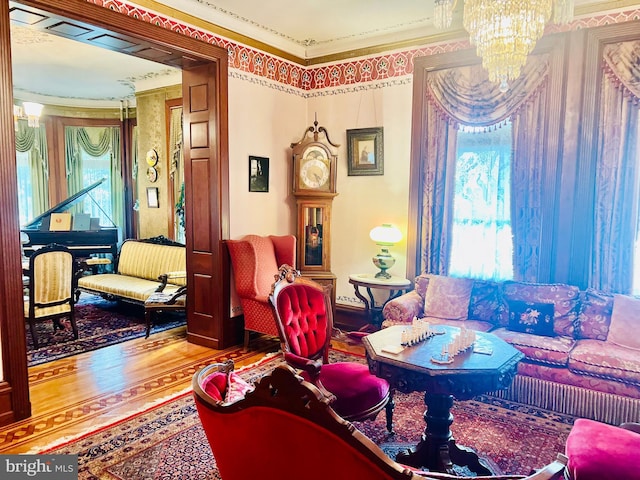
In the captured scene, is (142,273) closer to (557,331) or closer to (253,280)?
(253,280)

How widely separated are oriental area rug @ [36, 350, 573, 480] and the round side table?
130cm

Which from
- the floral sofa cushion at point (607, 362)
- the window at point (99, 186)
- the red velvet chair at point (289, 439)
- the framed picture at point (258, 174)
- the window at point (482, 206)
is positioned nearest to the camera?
the red velvet chair at point (289, 439)

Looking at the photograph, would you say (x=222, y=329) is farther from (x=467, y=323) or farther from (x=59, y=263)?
(x=467, y=323)

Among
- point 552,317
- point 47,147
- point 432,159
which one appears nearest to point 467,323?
point 552,317

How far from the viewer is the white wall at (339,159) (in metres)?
4.82

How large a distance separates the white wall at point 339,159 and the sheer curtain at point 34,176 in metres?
5.58

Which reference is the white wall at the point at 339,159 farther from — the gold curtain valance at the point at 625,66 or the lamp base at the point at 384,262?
the gold curtain valance at the point at 625,66

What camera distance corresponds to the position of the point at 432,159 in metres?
4.68

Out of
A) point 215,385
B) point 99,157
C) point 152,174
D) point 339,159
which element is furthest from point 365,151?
point 99,157

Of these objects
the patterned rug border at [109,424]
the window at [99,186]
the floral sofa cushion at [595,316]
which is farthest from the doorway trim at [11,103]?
the window at [99,186]

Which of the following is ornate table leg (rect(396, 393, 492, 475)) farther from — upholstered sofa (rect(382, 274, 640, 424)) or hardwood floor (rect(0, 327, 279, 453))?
hardwood floor (rect(0, 327, 279, 453))

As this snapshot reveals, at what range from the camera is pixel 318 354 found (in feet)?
10.1

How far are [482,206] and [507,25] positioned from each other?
2.00 metres

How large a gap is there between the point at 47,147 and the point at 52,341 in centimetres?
509
